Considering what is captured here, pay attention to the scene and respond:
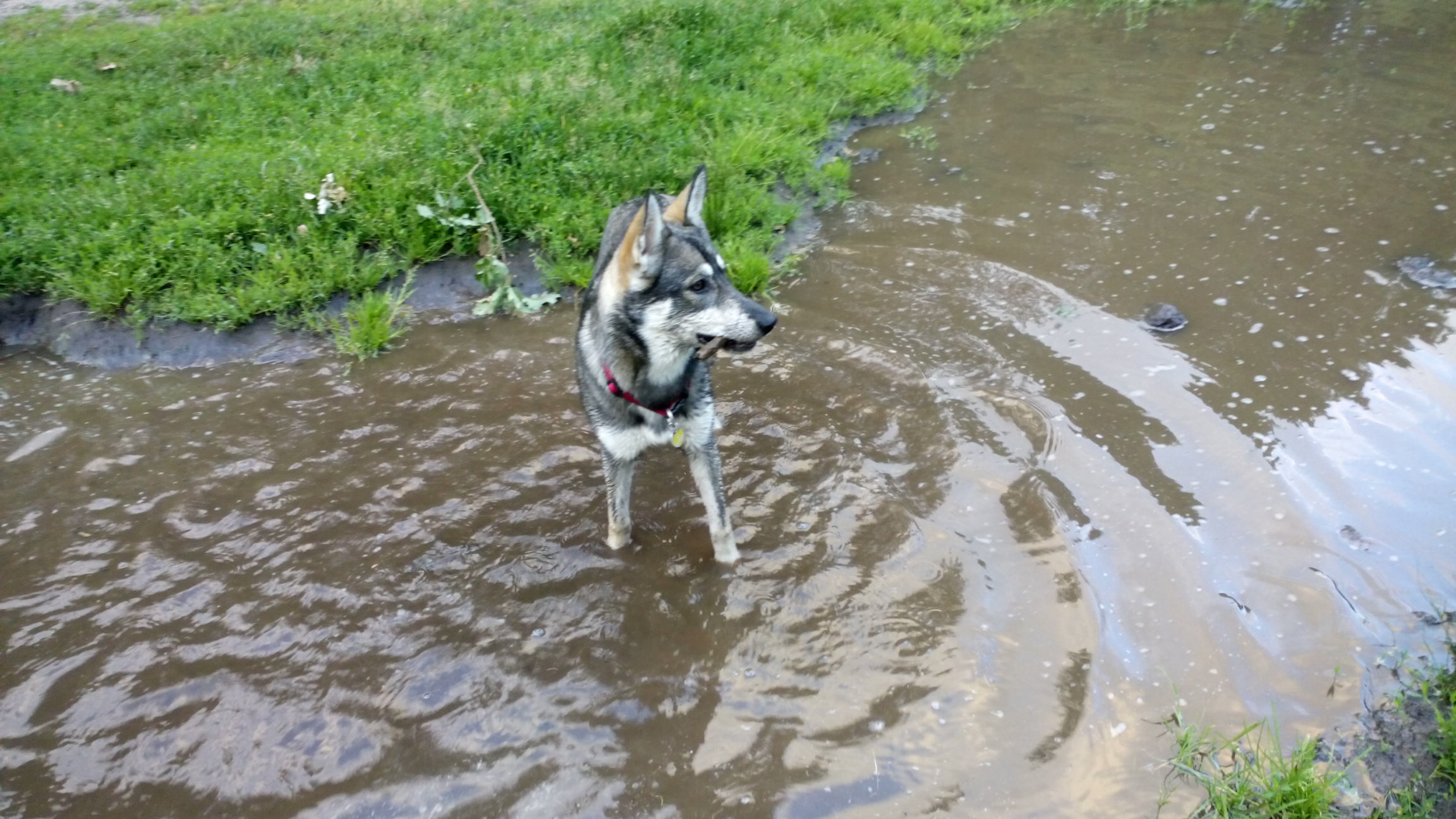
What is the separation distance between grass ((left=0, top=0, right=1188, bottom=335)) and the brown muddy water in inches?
32.2

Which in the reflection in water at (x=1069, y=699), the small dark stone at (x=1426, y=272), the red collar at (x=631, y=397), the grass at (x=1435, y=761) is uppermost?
the red collar at (x=631, y=397)

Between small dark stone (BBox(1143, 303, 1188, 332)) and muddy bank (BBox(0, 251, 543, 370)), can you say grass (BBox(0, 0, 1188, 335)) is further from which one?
small dark stone (BBox(1143, 303, 1188, 332))

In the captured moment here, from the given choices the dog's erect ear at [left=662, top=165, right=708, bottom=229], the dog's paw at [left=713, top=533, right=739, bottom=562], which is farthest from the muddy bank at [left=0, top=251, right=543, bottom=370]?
the dog's paw at [left=713, top=533, right=739, bottom=562]

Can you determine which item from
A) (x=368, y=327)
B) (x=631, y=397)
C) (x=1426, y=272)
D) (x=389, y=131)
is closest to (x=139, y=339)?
(x=368, y=327)

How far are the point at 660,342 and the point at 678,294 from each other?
236 millimetres

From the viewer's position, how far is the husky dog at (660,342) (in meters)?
3.78

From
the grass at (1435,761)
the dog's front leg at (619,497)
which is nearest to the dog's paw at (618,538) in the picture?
the dog's front leg at (619,497)

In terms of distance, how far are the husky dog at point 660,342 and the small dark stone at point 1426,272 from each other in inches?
188

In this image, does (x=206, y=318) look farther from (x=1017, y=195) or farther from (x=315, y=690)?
(x=1017, y=195)

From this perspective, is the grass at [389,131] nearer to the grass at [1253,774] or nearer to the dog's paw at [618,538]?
the dog's paw at [618,538]

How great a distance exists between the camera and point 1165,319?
5.64m

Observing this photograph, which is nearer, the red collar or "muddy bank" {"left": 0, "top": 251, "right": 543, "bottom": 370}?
the red collar

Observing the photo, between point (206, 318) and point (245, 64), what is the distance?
471 centimetres

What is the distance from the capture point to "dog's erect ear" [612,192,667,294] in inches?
142
